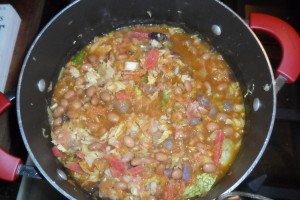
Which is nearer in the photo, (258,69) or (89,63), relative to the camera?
(258,69)

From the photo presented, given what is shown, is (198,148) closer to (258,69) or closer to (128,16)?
(258,69)

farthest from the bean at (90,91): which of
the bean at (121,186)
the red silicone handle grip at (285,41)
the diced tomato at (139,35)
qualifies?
the red silicone handle grip at (285,41)

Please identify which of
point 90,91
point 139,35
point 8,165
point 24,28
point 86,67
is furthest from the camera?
point 24,28

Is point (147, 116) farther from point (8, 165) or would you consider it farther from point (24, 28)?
point (24, 28)

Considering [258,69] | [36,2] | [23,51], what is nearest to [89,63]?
[23,51]

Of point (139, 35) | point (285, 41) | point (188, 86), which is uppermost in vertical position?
point (285, 41)

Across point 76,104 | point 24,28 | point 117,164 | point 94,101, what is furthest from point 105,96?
point 24,28
